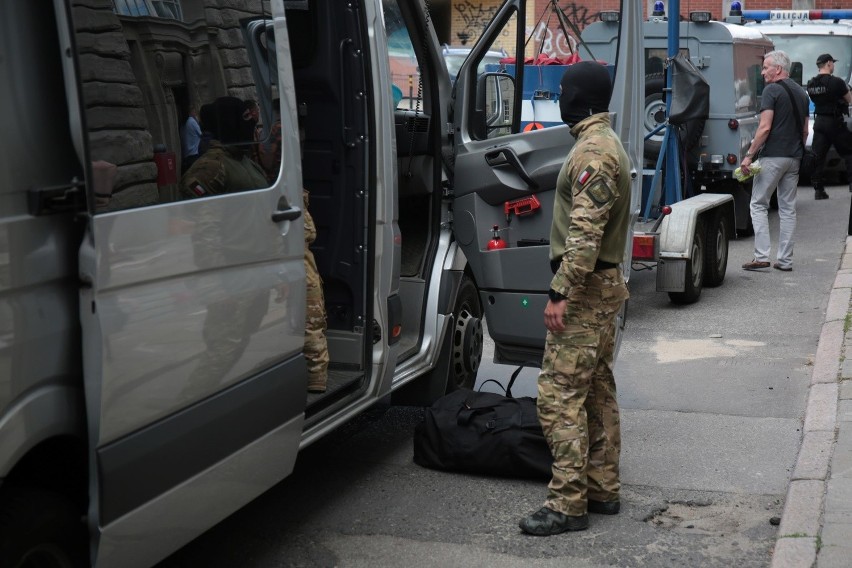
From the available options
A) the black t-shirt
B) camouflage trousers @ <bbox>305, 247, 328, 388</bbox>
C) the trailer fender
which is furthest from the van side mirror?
the black t-shirt

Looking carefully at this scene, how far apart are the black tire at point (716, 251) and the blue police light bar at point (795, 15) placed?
9.50 m

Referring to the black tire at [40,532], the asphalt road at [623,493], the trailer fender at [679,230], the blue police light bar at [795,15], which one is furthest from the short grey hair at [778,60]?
the black tire at [40,532]

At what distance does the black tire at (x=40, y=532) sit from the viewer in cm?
304

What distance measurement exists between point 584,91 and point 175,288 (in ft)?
6.63

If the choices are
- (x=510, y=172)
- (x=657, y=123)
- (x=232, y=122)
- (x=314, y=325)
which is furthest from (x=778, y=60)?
(x=232, y=122)

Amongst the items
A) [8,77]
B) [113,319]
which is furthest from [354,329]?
[8,77]

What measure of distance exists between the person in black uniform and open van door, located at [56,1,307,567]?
1161 centimetres

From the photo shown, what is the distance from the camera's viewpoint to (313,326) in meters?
4.97

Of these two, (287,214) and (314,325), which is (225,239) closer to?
(287,214)

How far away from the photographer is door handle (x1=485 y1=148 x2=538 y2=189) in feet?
19.3

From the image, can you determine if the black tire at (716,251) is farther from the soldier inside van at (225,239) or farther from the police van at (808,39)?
the police van at (808,39)

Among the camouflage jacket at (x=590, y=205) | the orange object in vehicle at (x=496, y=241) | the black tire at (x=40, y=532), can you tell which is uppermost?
the camouflage jacket at (x=590, y=205)

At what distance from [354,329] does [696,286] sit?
5306 millimetres

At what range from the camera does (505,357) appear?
20.5 feet
